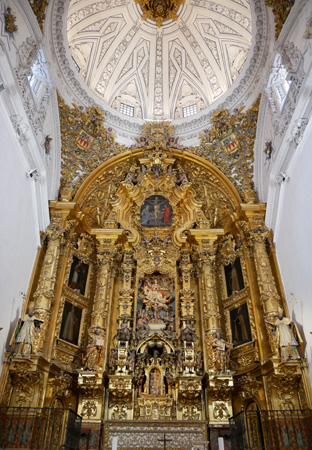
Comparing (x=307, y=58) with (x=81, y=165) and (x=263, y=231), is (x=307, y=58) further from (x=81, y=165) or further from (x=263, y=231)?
(x=81, y=165)

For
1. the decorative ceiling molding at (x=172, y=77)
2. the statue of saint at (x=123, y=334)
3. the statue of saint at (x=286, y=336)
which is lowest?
the statue of saint at (x=286, y=336)

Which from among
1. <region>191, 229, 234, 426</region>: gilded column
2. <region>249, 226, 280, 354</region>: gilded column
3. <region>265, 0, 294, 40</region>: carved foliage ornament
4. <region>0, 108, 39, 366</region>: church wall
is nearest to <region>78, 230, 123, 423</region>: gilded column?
<region>0, 108, 39, 366</region>: church wall

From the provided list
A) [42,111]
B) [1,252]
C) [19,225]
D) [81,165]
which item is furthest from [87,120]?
[1,252]

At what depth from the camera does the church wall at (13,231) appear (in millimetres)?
10586

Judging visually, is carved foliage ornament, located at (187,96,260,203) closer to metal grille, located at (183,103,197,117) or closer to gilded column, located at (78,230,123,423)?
metal grille, located at (183,103,197,117)

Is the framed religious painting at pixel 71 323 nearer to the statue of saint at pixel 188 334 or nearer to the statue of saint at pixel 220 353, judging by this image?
the statue of saint at pixel 188 334

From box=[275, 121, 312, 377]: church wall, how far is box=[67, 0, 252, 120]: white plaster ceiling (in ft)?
31.3

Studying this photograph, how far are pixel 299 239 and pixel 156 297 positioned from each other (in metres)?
6.94

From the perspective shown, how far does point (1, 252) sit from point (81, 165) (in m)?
8.34

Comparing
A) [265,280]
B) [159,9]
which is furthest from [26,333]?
[159,9]

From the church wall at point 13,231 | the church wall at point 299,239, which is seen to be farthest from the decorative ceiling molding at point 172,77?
the church wall at point 299,239

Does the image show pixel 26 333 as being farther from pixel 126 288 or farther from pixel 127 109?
pixel 127 109

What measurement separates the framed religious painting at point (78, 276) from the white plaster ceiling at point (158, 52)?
30.9 feet

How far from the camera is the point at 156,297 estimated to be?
1576cm
